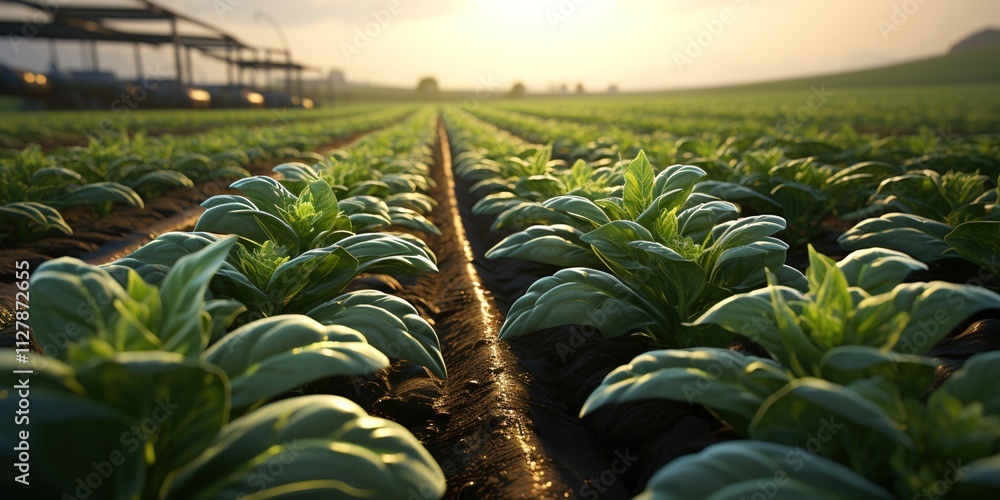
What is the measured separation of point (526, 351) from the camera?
2775 mm

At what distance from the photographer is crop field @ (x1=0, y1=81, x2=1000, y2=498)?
3.29 ft

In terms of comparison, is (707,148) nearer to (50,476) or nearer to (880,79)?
(50,476)

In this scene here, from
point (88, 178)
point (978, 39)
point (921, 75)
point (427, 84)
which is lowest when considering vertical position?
point (88, 178)

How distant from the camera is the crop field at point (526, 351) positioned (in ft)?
3.29

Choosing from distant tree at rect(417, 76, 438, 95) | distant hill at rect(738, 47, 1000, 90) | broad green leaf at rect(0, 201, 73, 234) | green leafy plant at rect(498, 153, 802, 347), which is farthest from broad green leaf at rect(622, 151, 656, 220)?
distant tree at rect(417, 76, 438, 95)

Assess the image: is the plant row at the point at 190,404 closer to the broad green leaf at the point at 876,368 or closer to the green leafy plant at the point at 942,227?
the broad green leaf at the point at 876,368

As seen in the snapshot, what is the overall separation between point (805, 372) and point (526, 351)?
1.55m

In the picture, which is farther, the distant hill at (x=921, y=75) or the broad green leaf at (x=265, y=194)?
the distant hill at (x=921, y=75)

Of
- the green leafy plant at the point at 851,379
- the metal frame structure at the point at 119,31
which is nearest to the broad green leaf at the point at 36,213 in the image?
the green leafy plant at the point at 851,379

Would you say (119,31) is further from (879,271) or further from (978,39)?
(978,39)

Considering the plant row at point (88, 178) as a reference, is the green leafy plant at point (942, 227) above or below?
below

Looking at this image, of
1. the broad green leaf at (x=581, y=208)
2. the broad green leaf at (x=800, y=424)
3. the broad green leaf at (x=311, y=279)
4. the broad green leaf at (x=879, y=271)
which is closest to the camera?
the broad green leaf at (x=800, y=424)

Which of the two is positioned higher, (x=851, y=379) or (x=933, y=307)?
(x=933, y=307)

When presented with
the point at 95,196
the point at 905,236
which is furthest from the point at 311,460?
the point at 95,196
